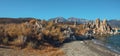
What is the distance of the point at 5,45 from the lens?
88.9 feet

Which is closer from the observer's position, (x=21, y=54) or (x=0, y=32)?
(x=21, y=54)

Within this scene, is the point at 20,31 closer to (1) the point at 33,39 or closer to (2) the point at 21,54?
(1) the point at 33,39

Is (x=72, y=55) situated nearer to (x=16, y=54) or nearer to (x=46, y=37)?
(x=16, y=54)

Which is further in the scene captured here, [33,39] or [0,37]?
[33,39]

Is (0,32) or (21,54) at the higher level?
(0,32)

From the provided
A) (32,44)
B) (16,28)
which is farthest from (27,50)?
(16,28)

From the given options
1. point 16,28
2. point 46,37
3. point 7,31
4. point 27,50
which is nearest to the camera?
point 27,50

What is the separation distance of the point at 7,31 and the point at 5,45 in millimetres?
3851

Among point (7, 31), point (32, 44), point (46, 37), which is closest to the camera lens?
point (32, 44)

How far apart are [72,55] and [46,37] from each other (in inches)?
408

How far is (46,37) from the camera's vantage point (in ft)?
118

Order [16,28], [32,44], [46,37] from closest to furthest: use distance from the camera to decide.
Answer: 1. [32,44]
2. [16,28]
3. [46,37]

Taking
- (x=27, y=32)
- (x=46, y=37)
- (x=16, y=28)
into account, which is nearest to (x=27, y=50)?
(x=27, y=32)

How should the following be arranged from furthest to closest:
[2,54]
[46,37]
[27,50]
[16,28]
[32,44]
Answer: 1. [46,37]
2. [16,28]
3. [32,44]
4. [27,50]
5. [2,54]
